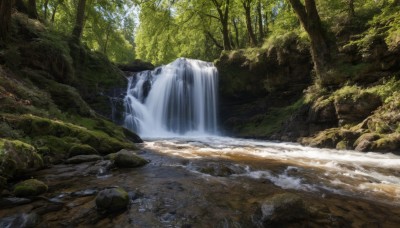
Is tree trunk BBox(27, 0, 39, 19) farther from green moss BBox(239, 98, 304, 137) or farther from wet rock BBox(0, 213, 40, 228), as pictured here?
wet rock BBox(0, 213, 40, 228)

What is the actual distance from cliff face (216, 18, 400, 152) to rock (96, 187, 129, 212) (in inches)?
346

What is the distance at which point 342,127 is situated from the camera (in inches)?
474

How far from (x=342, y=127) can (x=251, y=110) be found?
24.2 ft

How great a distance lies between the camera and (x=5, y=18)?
11.0 meters

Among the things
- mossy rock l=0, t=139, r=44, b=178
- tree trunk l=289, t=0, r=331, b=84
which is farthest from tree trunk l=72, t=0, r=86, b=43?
mossy rock l=0, t=139, r=44, b=178

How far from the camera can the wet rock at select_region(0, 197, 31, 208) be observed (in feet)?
13.7

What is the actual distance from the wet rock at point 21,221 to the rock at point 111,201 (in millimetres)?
798

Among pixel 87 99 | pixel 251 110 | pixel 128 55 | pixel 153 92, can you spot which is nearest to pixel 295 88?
pixel 251 110

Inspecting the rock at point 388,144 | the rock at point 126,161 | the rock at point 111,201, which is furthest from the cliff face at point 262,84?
the rock at point 111,201

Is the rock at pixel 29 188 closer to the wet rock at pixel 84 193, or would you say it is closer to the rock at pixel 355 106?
the wet rock at pixel 84 193

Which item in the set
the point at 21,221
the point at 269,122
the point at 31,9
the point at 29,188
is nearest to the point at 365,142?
the point at 269,122

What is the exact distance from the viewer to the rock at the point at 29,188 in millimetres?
4559

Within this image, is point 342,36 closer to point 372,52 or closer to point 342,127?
point 372,52

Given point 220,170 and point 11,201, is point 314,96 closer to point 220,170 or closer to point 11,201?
point 220,170
